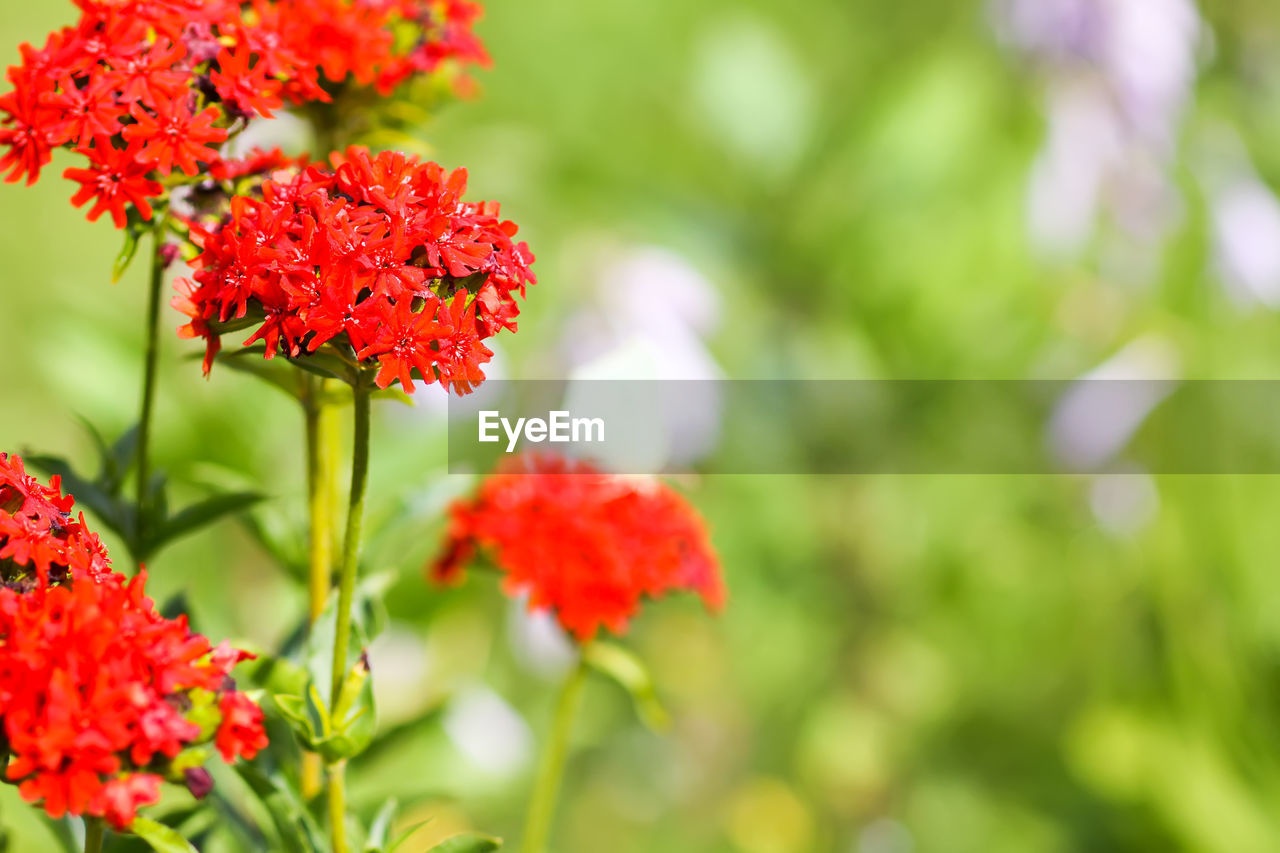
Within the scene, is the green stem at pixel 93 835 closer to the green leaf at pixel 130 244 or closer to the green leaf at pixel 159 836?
the green leaf at pixel 159 836

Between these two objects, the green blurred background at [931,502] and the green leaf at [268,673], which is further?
the green blurred background at [931,502]

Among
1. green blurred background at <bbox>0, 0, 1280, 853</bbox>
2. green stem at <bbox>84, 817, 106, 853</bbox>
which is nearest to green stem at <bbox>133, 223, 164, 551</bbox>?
green stem at <bbox>84, 817, 106, 853</bbox>

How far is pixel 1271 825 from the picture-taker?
765 millimetres

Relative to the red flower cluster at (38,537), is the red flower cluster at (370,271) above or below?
above

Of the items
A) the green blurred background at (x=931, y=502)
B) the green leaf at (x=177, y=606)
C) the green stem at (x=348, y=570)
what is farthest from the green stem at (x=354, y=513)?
the green blurred background at (x=931, y=502)

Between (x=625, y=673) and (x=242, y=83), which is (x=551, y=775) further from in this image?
(x=242, y=83)

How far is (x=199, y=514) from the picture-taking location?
361 millimetres

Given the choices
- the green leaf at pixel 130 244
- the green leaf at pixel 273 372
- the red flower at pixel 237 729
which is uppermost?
the green leaf at pixel 130 244

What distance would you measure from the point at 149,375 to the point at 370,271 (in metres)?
0.11

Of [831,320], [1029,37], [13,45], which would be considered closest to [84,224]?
[13,45]

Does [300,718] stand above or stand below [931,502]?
below

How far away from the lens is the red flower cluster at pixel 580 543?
1.24 feet

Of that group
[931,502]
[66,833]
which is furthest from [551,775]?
[931,502]

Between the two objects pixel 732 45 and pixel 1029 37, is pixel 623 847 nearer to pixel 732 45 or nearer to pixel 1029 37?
pixel 732 45
